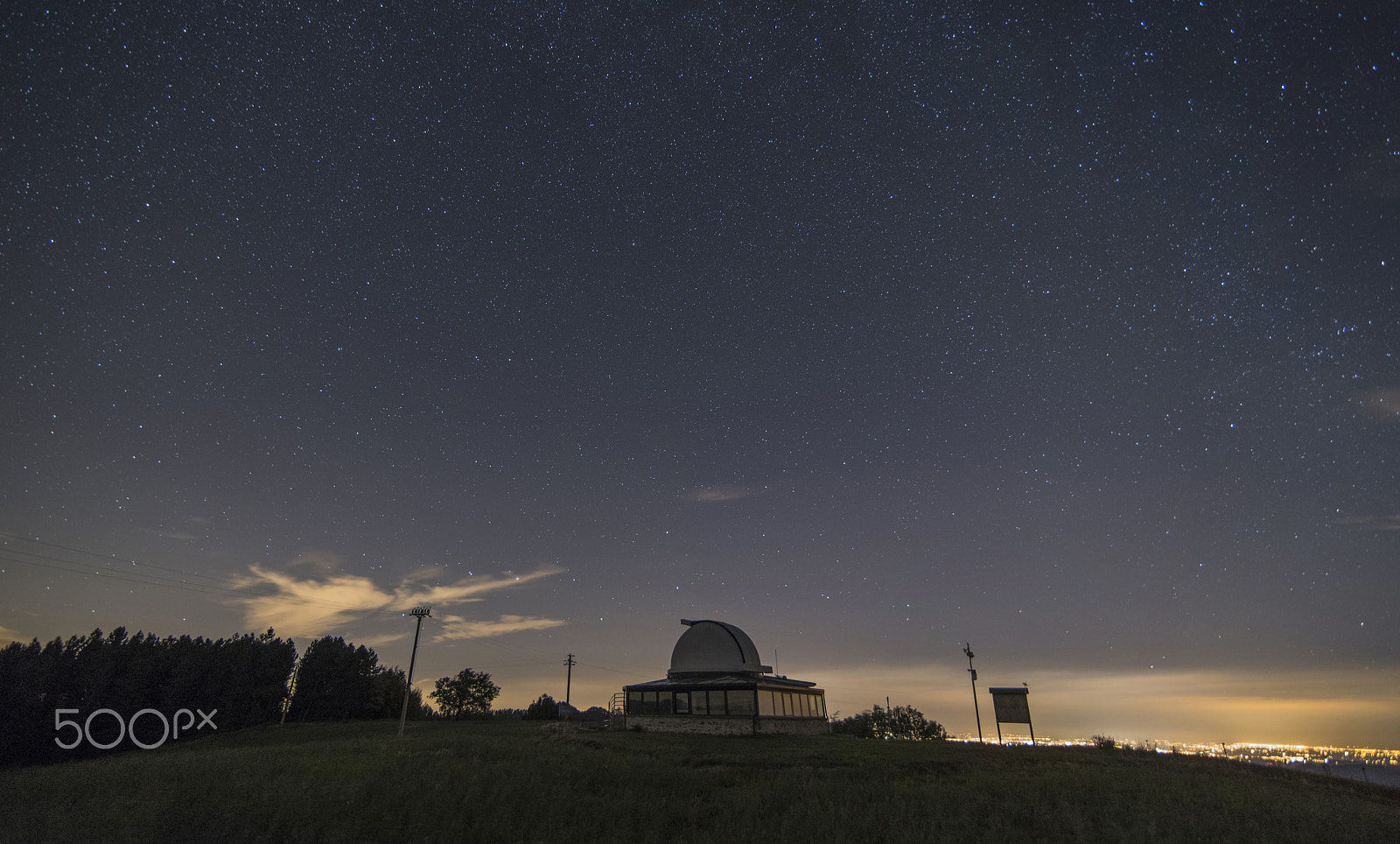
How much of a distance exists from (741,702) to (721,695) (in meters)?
1.58

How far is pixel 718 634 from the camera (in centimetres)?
5372

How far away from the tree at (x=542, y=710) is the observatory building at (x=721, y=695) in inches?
958

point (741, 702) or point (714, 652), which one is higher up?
point (714, 652)

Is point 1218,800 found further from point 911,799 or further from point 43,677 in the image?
point 43,677

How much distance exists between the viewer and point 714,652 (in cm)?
5209

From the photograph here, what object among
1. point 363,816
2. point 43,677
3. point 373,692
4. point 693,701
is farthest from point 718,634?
point 43,677

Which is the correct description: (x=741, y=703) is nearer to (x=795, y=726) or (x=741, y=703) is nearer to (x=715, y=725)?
(x=715, y=725)

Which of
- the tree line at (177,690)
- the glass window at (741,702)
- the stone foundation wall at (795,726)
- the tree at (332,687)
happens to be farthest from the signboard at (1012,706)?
the tree at (332,687)

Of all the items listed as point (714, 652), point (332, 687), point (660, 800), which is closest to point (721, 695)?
point (714, 652)

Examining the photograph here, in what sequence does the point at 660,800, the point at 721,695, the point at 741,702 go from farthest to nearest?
1. the point at 721,695
2. the point at 741,702
3. the point at 660,800

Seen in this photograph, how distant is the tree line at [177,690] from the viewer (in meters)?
68.6

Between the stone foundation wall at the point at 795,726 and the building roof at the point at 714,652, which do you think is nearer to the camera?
the stone foundation wall at the point at 795,726

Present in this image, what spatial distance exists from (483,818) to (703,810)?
559 cm

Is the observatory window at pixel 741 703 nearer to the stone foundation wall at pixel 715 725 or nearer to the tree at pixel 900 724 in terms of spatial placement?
the stone foundation wall at pixel 715 725
